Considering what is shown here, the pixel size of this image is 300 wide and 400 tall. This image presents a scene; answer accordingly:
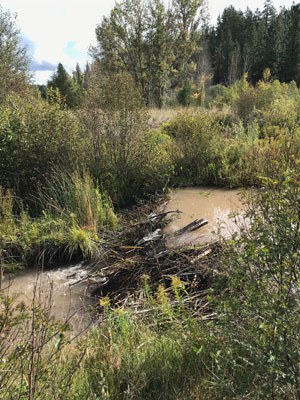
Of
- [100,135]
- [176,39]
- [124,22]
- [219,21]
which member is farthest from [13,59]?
[219,21]

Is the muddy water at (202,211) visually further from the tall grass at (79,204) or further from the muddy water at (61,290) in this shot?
A: the muddy water at (61,290)

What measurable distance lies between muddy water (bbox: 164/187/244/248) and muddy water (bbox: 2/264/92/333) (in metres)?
1.41

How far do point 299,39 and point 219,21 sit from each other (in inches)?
627

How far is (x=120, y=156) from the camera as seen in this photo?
7.46m

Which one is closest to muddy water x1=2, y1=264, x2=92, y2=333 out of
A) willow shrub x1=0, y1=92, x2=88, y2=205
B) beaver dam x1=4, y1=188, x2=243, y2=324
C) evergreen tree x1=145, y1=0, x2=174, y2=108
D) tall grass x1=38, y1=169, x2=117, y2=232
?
beaver dam x1=4, y1=188, x2=243, y2=324

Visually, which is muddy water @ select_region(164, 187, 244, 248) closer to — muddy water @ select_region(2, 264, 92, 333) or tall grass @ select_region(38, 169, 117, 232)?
tall grass @ select_region(38, 169, 117, 232)

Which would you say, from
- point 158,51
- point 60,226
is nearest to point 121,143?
point 60,226

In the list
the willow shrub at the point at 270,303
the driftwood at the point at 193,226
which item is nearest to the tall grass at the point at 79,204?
the driftwood at the point at 193,226

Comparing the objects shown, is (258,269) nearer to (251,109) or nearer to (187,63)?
(251,109)

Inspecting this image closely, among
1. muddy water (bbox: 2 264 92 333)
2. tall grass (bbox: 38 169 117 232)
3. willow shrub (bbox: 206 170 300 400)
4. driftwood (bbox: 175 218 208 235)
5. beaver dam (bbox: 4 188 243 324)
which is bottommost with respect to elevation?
muddy water (bbox: 2 264 92 333)

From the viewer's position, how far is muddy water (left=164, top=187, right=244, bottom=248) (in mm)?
4812

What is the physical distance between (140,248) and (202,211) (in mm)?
1746

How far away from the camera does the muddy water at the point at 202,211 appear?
4.81 m

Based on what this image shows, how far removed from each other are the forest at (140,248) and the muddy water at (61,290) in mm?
187
